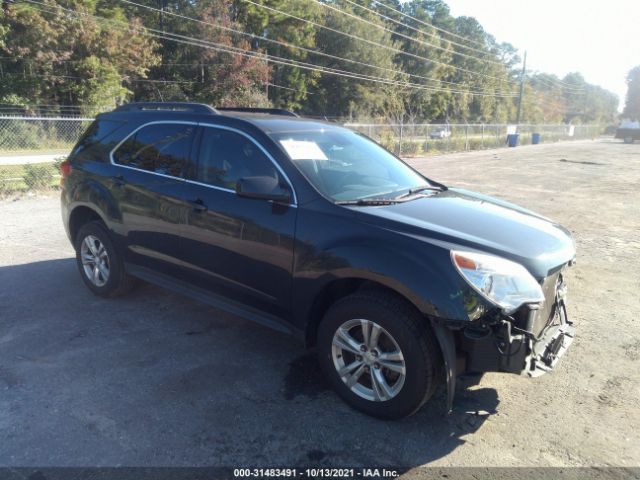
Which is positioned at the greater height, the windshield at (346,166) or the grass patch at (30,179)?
the windshield at (346,166)

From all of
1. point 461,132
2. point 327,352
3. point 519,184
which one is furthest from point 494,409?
point 461,132

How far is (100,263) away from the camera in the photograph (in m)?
4.88

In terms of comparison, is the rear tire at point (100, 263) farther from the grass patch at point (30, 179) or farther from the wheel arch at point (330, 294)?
the grass patch at point (30, 179)

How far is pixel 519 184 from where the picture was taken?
Result: 14312mm

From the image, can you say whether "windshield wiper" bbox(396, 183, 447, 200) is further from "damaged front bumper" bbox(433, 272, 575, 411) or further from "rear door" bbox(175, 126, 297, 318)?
"damaged front bumper" bbox(433, 272, 575, 411)

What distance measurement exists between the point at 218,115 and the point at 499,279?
2.52m

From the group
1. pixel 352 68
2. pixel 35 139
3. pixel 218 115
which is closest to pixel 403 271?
pixel 218 115

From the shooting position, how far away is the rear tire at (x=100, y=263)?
473cm

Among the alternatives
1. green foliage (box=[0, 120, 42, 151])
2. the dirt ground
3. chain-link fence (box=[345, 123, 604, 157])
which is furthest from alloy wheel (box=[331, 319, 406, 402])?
green foliage (box=[0, 120, 42, 151])

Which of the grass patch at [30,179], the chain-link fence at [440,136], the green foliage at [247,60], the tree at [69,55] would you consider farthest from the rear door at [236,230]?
the tree at [69,55]

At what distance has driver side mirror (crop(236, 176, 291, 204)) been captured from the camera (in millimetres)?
3293

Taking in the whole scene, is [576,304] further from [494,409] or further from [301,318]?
[301,318]

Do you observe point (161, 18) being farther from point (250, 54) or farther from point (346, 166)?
point (346, 166)

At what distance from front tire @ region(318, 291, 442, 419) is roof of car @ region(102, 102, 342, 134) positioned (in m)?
1.57
